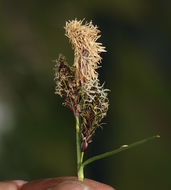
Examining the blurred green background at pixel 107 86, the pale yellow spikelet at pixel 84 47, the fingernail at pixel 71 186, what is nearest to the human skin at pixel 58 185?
the fingernail at pixel 71 186

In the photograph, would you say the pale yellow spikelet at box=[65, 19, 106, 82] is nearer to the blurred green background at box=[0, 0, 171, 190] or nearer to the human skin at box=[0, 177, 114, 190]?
the human skin at box=[0, 177, 114, 190]

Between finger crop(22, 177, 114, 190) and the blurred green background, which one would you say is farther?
the blurred green background

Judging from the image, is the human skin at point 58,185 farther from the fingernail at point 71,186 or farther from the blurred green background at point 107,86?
the blurred green background at point 107,86
